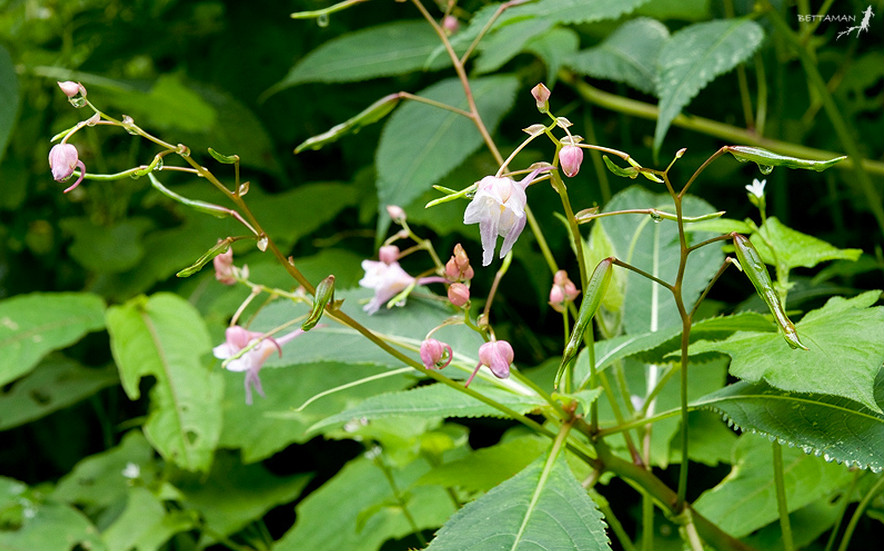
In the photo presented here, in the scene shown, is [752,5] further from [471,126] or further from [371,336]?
[371,336]

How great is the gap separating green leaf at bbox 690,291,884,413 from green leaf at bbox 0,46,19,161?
1.21 meters

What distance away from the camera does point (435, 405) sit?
0.62 m

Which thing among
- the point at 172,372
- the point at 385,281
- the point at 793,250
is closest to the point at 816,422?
the point at 793,250

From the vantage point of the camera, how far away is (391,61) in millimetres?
1301

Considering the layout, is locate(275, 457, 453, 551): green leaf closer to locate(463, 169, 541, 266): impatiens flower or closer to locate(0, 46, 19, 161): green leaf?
locate(463, 169, 541, 266): impatiens flower

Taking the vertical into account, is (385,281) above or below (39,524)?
above

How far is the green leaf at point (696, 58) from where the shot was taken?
0.85 m

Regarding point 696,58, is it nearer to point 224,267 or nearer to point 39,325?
point 224,267

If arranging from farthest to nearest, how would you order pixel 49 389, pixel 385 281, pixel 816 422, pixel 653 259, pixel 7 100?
pixel 49 389 → pixel 7 100 → pixel 653 259 → pixel 385 281 → pixel 816 422

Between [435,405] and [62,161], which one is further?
[435,405]

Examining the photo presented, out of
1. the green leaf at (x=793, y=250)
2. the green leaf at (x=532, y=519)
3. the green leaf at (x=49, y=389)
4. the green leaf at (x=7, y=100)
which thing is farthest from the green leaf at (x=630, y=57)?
the green leaf at (x=49, y=389)

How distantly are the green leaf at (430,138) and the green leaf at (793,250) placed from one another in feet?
1.76

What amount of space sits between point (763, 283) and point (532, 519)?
0.23 metres

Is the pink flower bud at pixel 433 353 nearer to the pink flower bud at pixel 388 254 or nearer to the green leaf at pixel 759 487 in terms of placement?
the pink flower bud at pixel 388 254
